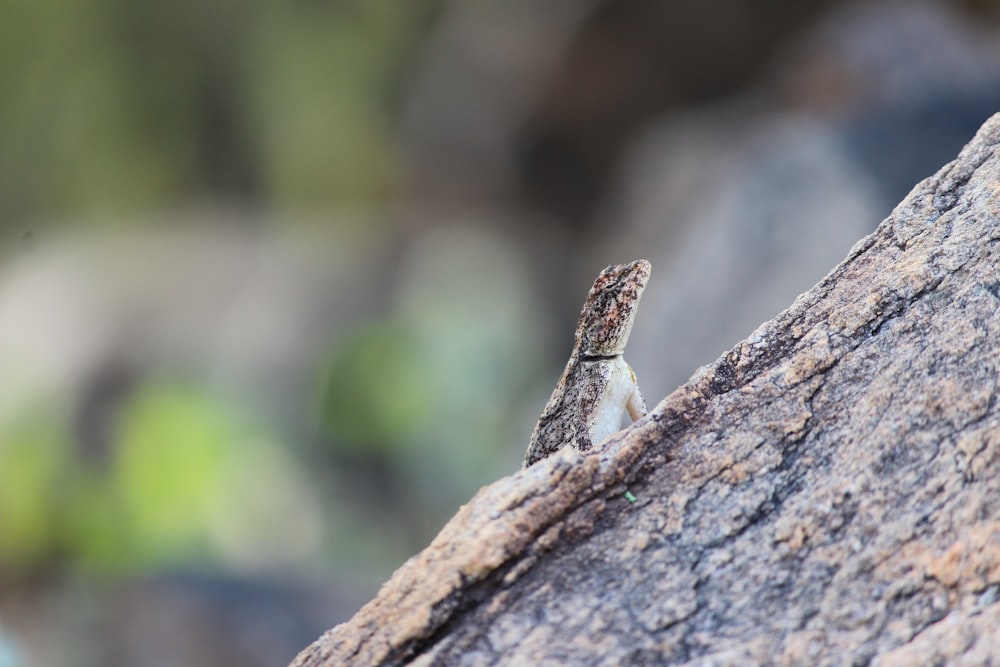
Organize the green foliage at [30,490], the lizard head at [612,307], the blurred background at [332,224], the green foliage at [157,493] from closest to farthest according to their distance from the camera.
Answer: the lizard head at [612,307]
the green foliage at [157,493]
the green foliage at [30,490]
the blurred background at [332,224]

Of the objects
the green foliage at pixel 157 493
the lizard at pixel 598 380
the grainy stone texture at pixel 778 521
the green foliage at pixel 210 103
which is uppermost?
the green foliage at pixel 210 103

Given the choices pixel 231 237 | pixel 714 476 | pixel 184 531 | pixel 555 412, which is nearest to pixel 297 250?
pixel 231 237

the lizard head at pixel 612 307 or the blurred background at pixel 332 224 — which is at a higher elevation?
the blurred background at pixel 332 224

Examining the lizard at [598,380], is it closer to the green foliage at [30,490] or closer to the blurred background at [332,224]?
the blurred background at [332,224]

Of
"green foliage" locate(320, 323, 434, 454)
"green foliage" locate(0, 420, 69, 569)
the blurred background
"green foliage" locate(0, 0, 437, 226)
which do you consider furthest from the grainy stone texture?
"green foliage" locate(0, 0, 437, 226)

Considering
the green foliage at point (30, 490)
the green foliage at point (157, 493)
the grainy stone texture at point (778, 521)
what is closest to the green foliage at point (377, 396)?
the green foliage at point (157, 493)

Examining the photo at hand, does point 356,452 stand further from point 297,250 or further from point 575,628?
point 575,628
